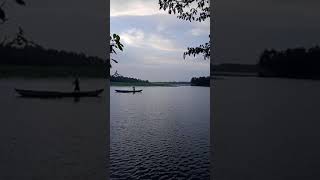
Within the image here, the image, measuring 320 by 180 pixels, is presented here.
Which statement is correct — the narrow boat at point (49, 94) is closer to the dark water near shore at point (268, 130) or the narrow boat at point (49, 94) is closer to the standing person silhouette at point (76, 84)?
the standing person silhouette at point (76, 84)

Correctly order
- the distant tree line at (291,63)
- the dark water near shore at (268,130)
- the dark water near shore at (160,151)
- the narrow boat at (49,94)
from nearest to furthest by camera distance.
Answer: the narrow boat at (49,94) < the dark water near shore at (268,130) < the distant tree line at (291,63) < the dark water near shore at (160,151)

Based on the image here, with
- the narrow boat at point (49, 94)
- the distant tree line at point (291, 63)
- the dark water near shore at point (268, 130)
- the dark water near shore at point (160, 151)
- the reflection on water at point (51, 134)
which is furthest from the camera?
the dark water near shore at point (160, 151)

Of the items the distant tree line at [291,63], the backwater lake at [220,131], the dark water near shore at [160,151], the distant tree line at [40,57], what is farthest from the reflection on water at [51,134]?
the dark water near shore at [160,151]

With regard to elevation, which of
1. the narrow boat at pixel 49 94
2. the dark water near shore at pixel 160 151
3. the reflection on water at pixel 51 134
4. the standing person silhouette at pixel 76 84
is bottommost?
the dark water near shore at pixel 160 151

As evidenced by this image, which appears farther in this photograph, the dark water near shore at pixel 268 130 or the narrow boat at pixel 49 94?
the dark water near shore at pixel 268 130

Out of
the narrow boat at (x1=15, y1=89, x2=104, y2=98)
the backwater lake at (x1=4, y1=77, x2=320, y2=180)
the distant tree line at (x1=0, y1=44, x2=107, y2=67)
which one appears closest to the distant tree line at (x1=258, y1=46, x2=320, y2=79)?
the backwater lake at (x1=4, y1=77, x2=320, y2=180)

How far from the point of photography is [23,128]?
400 centimetres

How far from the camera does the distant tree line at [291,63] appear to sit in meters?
4.41

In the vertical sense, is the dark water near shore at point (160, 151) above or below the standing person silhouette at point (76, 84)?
below

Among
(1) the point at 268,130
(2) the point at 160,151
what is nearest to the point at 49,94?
(1) the point at 268,130

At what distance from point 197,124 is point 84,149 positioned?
11.4m

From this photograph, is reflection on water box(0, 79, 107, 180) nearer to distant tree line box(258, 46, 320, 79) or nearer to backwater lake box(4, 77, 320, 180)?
backwater lake box(4, 77, 320, 180)

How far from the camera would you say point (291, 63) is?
4.45m

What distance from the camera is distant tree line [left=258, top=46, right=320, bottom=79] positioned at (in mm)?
4410
